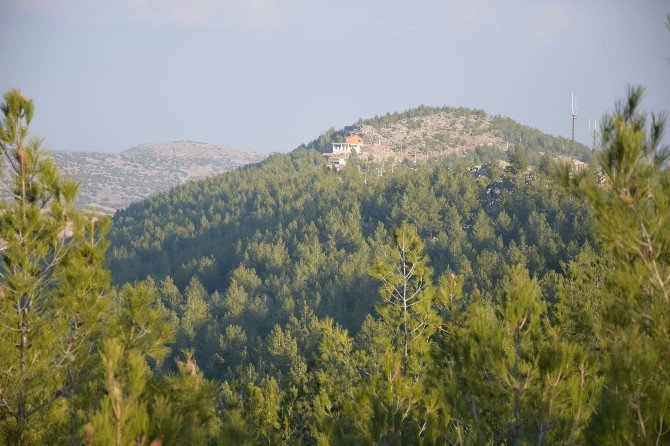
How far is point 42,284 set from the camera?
666 cm

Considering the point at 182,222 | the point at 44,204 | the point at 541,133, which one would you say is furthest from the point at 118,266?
the point at 541,133

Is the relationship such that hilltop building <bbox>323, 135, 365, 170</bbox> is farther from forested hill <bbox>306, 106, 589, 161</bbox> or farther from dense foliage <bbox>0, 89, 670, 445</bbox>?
dense foliage <bbox>0, 89, 670, 445</bbox>

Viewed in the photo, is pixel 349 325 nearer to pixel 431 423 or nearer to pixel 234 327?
pixel 234 327

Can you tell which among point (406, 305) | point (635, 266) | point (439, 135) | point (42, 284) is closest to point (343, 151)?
point (439, 135)

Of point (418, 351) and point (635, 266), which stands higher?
point (635, 266)

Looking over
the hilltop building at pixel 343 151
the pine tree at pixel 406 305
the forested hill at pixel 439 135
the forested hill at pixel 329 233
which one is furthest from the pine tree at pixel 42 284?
the forested hill at pixel 439 135

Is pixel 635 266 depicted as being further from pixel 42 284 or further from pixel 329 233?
pixel 329 233

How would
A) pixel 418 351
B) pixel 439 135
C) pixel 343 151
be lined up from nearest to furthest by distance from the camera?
1. pixel 418 351
2. pixel 343 151
3. pixel 439 135

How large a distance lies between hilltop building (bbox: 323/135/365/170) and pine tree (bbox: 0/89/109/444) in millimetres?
92258

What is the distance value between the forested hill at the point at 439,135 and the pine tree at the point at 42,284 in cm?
10422

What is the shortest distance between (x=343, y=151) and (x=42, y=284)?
101731mm

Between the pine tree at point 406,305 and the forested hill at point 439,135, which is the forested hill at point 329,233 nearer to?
the pine tree at point 406,305

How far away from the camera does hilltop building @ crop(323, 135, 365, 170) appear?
335 feet

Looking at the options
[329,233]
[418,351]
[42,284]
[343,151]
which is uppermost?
[343,151]
